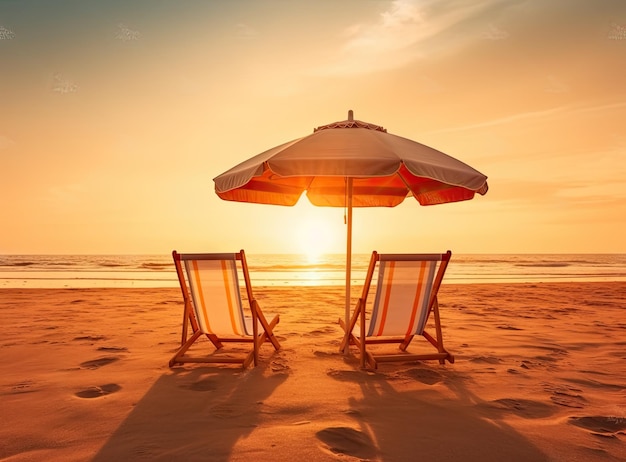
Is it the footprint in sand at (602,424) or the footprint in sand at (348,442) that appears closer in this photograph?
the footprint in sand at (348,442)

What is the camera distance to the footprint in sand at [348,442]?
229cm

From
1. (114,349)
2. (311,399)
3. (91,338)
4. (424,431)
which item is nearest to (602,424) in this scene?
(424,431)

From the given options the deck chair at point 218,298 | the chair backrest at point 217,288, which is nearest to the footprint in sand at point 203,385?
the deck chair at point 218,298

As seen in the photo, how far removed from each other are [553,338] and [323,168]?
158 inches

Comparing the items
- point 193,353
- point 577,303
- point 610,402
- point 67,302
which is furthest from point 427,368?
point 67,302

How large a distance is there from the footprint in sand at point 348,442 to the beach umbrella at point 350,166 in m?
1.86

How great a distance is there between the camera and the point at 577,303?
342 inches

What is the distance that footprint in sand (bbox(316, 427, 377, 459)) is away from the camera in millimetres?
2293

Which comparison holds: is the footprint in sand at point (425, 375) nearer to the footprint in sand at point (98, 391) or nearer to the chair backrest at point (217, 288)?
the chair backrest at point (217, 288)

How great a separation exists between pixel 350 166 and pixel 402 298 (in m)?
1.48

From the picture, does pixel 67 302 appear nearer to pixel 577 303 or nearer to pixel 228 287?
pixel 228 287

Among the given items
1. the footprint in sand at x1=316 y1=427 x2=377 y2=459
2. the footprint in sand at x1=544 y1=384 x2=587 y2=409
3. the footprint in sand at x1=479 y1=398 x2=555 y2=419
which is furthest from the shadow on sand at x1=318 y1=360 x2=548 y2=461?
the footprint in sand at x1=544 y1=384 x2=587 y2=409

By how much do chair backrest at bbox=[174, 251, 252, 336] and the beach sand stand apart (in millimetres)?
468

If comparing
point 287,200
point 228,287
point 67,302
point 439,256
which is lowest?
point 67,302
